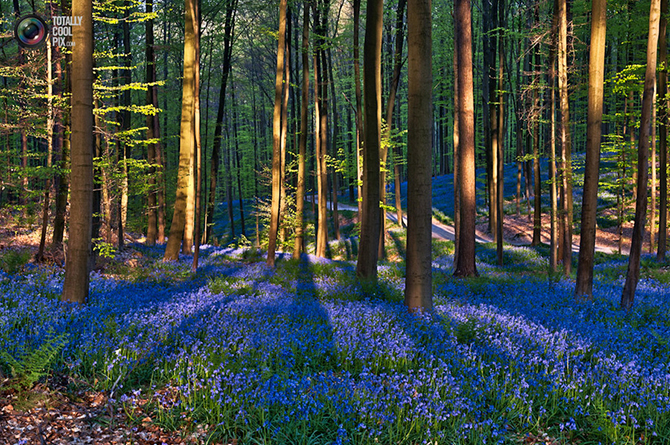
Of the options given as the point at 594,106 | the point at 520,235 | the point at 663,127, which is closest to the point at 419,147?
the point at 594,106

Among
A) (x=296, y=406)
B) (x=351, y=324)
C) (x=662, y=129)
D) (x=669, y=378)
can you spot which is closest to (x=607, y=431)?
(x=669, y=378)

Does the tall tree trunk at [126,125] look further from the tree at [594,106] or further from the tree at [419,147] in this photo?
the tree at [594,106]

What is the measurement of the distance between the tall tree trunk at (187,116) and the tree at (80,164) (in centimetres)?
771

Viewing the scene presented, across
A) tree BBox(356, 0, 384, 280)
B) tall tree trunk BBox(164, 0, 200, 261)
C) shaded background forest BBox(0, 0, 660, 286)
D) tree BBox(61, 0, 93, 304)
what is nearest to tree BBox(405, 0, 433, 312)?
tree BBox(356, 0, 384, 280)

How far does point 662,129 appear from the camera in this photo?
16.9 m

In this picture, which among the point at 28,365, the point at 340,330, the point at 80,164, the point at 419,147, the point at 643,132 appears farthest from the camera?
the point at 643,132

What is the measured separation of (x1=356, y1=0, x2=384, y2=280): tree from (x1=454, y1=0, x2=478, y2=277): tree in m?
3.16

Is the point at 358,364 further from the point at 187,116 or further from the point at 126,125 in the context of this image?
the point at 126,125

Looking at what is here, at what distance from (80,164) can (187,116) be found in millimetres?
8395

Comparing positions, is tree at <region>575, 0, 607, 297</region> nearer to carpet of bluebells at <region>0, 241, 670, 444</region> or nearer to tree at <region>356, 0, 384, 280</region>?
carpet of bluebells at <region>0, 241, 670, 444</region>

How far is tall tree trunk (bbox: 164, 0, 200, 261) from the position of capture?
15000mm

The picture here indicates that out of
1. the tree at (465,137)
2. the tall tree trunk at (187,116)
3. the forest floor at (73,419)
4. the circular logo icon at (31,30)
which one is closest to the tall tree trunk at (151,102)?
the tall tree trunk at (187,116)

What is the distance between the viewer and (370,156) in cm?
1220

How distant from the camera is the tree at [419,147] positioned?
768 cm
